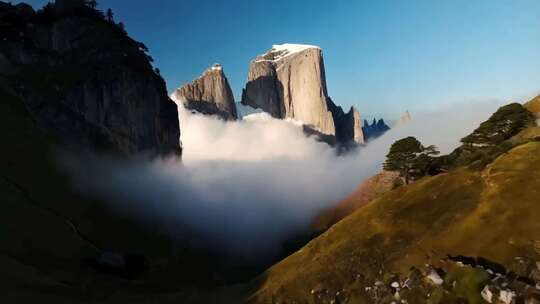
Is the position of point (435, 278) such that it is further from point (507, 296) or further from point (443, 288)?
point (507, 296)

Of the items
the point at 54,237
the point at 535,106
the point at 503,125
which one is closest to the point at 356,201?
the point at 535,106

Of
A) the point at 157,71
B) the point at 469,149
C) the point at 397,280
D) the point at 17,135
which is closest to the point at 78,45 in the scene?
the point at 157,71

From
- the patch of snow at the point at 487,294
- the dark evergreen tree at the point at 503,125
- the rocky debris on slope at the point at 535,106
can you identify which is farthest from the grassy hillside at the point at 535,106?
the patch of snow at the point at 487,294

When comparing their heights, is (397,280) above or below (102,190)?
below

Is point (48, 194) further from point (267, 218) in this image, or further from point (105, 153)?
point (267, 218)

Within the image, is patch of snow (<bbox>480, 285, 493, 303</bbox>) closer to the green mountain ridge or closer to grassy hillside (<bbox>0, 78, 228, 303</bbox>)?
the green mountain ridge

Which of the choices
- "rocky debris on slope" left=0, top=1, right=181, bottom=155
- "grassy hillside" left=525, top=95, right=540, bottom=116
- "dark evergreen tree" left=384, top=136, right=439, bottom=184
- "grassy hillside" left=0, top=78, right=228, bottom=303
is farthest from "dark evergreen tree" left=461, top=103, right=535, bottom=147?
"rocky debris on slope" left=0, top=1, right=181, bottom=155

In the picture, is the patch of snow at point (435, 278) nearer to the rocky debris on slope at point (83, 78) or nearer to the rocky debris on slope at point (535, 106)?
the rocky debris on slope at point (535, 106)
